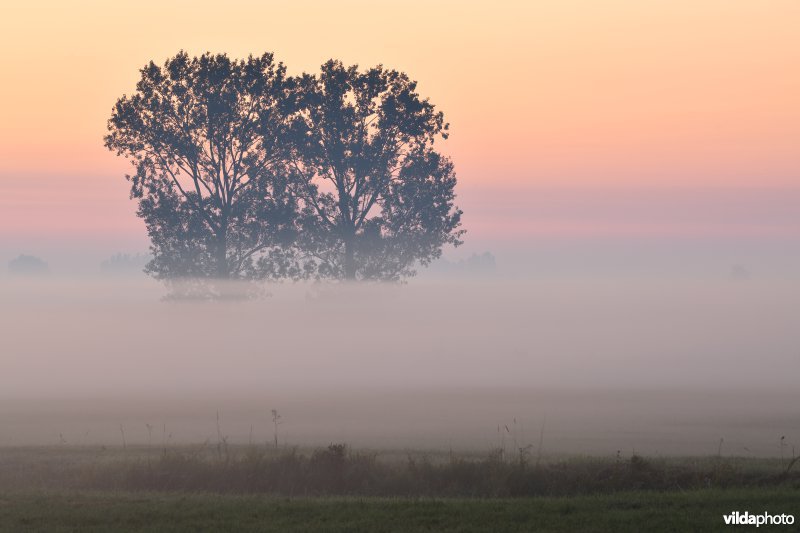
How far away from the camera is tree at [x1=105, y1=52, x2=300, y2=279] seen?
235 ft

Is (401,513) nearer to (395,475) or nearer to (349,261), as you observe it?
(395,475)

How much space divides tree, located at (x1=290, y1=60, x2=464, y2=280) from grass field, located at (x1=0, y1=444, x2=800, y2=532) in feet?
145

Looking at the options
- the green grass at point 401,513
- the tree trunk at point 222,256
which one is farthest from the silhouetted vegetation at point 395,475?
the tree trunk at point 222,256

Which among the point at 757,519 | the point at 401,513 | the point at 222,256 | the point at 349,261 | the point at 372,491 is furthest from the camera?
the point at 349,261

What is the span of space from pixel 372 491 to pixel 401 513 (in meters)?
4.57

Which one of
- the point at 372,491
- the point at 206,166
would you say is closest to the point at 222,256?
the point at 206,166

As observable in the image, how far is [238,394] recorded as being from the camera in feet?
178

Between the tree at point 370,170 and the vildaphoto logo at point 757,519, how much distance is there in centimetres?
5552

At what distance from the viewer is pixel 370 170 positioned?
75000 mm

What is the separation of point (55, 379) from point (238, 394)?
19572 mm

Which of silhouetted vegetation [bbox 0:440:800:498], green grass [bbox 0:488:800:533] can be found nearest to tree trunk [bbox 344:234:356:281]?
silhouetted vegetation [bbox 0:440:800:498]

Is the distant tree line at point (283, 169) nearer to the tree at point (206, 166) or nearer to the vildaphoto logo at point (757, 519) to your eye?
the tree at point (206, 166)

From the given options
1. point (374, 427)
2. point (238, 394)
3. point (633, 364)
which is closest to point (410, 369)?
point (633, 364)

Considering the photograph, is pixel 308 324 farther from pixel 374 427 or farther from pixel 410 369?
pixel 374 427
